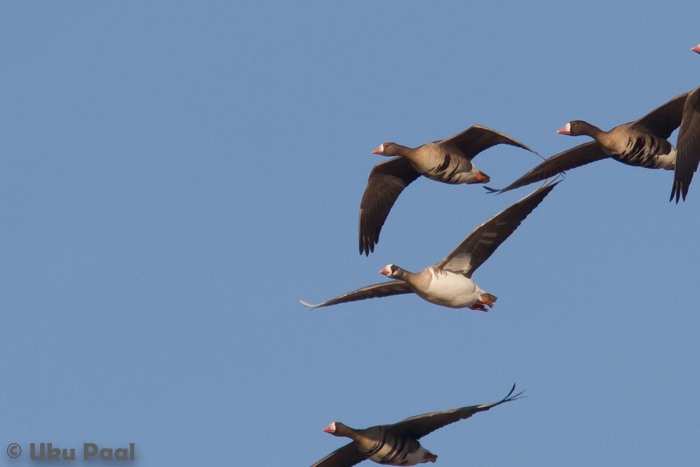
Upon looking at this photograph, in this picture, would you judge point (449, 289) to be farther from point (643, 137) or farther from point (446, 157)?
point (643, 137)

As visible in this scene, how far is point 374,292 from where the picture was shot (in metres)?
21.4

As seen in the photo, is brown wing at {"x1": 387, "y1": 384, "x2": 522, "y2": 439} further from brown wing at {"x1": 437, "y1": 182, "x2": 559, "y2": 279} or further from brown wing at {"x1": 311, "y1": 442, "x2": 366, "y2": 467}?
brown wing at {"x1": 437, "y1": 182, "x2": 559, "y2": 279}

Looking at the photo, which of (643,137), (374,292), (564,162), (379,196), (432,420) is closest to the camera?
(432,420)

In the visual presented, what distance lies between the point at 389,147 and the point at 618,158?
14.1 feet

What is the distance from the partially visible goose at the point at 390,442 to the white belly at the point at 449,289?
6.85ft

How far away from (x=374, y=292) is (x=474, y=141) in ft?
11.1

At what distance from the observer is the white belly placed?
770 inches

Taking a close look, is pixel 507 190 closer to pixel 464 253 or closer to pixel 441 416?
pixel 464 253

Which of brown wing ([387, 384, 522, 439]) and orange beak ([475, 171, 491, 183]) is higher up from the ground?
orange beak ([475, 171, 491, 183])

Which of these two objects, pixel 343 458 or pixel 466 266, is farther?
pixel 343 458

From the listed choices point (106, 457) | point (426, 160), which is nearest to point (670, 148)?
point (426, 160)

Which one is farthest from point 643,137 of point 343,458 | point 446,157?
point 343,458

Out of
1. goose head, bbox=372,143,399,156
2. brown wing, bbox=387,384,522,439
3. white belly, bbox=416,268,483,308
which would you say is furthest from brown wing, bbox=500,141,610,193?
brown wing, bbox=387,384,522,439

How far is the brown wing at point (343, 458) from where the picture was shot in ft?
65.0
